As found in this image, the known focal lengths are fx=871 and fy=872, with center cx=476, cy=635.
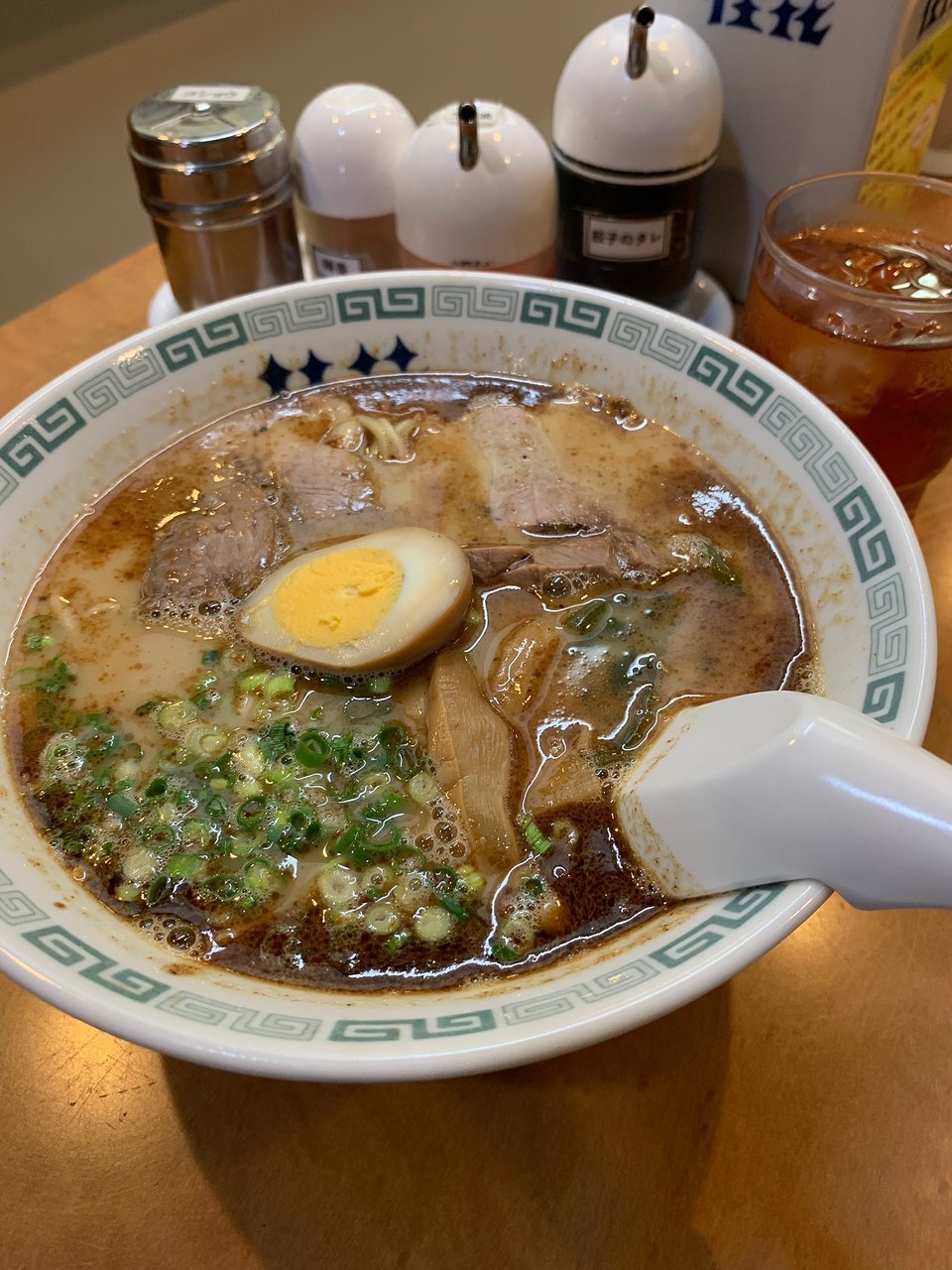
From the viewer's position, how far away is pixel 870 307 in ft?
4.30

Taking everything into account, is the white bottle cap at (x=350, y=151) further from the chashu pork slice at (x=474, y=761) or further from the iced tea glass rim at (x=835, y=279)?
the chashu pork slice at (x=474, y=761)

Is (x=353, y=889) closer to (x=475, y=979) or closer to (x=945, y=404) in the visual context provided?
(x=475, y=979)

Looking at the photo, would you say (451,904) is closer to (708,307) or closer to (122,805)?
(122,805)

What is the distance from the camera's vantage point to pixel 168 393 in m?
1.46

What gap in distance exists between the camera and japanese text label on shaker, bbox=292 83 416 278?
5.34ft

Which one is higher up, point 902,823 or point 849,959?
point 902,823

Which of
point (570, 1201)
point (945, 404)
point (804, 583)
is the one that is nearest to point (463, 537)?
point (804, 583)

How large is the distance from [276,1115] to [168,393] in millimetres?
1101

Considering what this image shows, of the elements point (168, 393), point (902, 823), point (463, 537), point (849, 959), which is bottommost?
point (849, 959)

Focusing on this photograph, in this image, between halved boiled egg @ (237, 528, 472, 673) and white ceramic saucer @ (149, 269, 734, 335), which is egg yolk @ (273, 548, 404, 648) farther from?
white ceramic saucer @ (149, 269, 734, 335)

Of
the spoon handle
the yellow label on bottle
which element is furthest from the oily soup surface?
the yellow label on bottle

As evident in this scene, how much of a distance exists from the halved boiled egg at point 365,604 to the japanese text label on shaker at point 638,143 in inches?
29.6

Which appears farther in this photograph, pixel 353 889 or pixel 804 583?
pixel 804 583

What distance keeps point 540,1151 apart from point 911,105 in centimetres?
194
